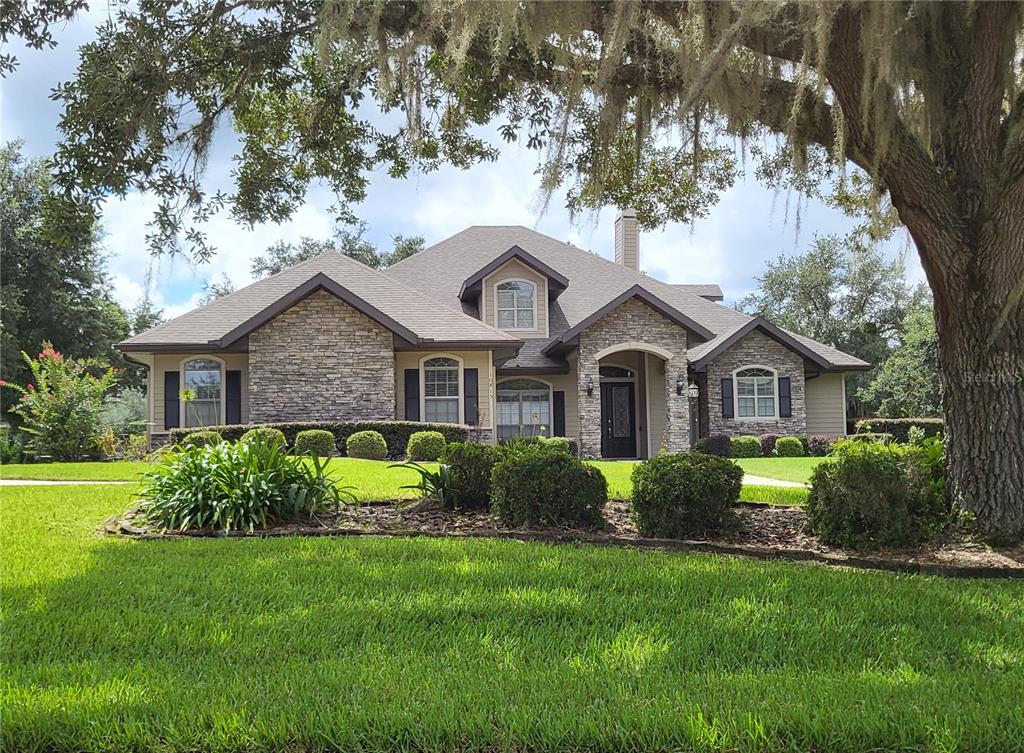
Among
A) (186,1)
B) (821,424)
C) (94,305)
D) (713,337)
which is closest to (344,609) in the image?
(186,1)

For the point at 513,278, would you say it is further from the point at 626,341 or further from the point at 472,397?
the point at 472,397

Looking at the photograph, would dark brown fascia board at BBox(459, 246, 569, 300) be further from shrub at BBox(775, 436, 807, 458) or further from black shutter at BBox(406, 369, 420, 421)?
shrub at BBox(775, 436, 807, 458)

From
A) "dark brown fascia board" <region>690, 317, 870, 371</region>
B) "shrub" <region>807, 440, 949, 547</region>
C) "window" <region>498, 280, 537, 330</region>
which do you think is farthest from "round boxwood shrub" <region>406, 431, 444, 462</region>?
"shrub" <region>807, 440, 949, 547</region>

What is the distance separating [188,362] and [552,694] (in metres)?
16.4

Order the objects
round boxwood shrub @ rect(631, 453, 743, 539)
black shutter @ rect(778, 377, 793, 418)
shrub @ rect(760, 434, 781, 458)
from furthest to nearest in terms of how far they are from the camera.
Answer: black shutter @ rect(778, 377, 793, 418) < shrub @ rect(760, 434, 781, 458) < round boxwood shrub @ rect(631, 453, 743, 539)

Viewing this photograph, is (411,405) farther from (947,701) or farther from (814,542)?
(947,701)

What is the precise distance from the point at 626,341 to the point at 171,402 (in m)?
10.7

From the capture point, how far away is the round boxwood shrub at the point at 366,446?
49.9 ft

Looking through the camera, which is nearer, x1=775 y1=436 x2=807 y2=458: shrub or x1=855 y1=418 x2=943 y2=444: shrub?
x1=775 y1=436 x2=807 y2=458: shrub

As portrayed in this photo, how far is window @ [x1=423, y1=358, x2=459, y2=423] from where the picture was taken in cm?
1780

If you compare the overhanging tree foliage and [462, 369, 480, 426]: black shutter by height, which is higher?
the overhanging tree foliage

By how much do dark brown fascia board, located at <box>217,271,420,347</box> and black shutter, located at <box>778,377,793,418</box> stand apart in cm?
998

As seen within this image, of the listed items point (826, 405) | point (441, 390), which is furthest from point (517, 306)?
point (826, 405)

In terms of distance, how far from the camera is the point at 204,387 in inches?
680
